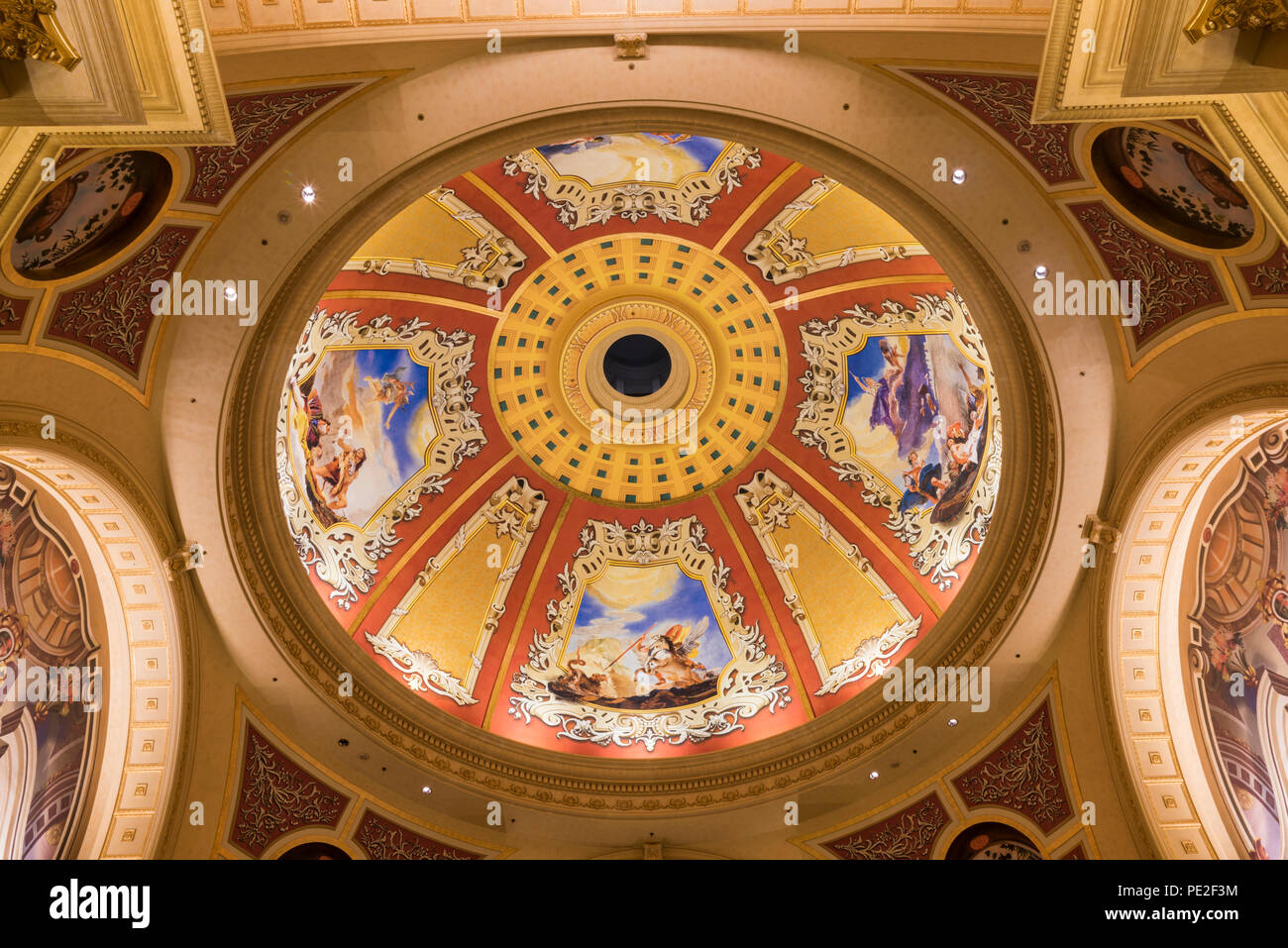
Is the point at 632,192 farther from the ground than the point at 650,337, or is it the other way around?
the point at 632,192

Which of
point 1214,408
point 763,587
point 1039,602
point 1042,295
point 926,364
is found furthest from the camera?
point 763,587

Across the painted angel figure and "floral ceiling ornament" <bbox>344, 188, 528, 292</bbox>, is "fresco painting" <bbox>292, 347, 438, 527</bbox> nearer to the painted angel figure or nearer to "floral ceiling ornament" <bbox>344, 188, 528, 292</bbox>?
the painted angel figure

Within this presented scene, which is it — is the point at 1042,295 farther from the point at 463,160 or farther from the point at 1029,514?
the point at 463,160

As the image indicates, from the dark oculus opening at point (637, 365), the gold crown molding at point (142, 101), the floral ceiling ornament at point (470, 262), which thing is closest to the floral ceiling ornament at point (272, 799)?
the floral ceiling ornament at point (470, 262)

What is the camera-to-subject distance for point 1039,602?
1445 centimetres

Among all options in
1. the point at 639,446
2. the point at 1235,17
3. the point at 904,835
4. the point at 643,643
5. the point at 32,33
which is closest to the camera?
the point at 32,33

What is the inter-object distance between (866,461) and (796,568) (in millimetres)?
2039

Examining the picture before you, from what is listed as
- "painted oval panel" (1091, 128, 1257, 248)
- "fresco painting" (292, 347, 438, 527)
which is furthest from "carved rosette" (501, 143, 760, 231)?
"painted oval panel" (1091, 128, 1257, 248)

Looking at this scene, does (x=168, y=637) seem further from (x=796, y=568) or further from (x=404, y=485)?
(x=796, y=568)

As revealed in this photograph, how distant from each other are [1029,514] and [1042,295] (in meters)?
3.10

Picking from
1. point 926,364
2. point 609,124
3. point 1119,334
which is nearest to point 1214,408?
point 1119,334

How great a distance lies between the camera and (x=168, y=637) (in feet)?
44.6

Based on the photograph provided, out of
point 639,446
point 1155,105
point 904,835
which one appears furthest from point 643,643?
point 1155,105

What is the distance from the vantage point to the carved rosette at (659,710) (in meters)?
17.5
